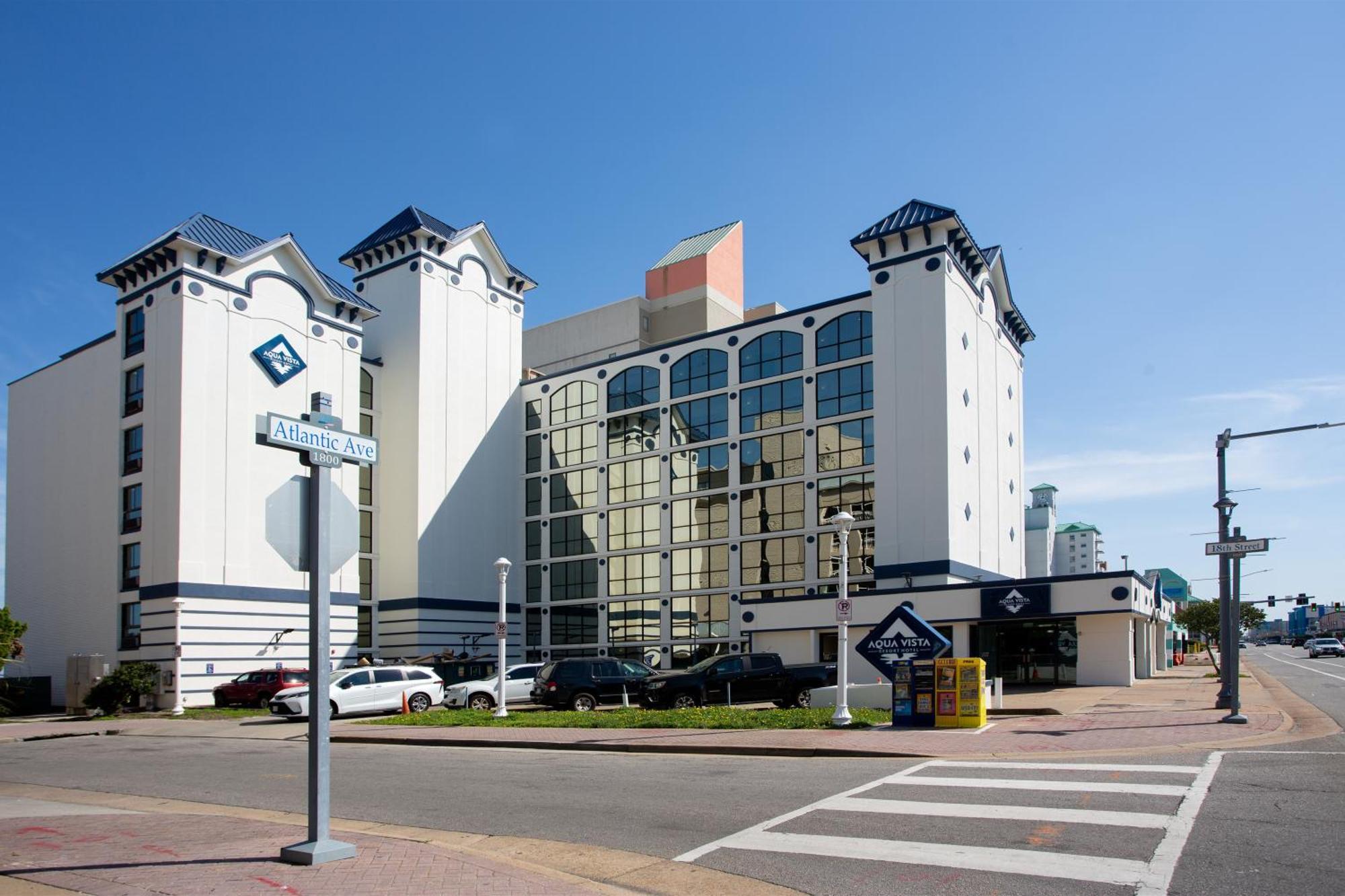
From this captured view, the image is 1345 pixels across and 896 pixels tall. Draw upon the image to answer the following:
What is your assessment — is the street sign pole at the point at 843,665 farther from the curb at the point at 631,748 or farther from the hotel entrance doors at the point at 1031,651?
the hotel entrance doors at the point at 1031,651

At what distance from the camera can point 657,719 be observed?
72.4 feet

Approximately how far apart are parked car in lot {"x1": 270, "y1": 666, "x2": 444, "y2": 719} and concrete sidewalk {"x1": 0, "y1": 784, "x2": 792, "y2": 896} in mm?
19250

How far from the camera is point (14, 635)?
128ft

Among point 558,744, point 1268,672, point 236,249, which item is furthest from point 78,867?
point 1268,672

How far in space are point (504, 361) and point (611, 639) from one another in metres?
15.8

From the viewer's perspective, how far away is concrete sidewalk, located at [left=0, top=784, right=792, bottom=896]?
7.70 metres

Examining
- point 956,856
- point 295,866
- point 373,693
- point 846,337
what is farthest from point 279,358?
point 956,856

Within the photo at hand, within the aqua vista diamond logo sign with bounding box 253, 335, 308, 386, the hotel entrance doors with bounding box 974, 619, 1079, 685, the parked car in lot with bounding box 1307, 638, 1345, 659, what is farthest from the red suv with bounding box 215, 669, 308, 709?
the parked car in lot with bounding box 1307, 638, 1345, 659

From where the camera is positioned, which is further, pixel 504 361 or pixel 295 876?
pixel 504 361

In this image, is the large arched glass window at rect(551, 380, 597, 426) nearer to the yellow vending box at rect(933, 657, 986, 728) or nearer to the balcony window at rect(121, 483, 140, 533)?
the balcony window at rect(121, 483, 140, 533)

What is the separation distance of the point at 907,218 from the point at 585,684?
78.8ft

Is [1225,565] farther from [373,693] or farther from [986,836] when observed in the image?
[373,693]

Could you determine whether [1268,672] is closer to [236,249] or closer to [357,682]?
[357,682]

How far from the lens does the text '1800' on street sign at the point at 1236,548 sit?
2056cm
